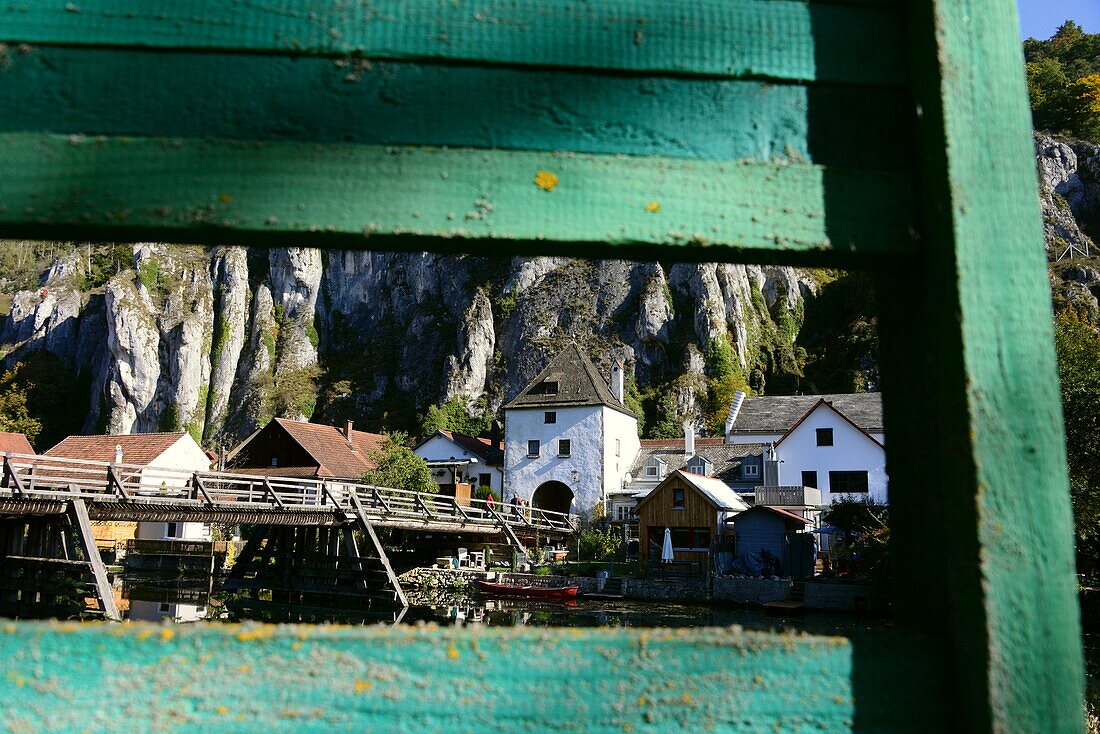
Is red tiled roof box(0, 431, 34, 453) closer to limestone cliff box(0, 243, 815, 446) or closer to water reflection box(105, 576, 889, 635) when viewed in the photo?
water reflection box(105, 576, 889, 635)

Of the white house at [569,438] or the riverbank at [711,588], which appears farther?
the white house at [569,438]

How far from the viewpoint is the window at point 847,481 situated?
121 feet

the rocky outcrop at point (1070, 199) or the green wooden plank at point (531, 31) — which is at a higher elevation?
the rocky outcrop at point (1070, 199)

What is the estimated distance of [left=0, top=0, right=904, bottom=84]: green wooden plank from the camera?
3.48 feet

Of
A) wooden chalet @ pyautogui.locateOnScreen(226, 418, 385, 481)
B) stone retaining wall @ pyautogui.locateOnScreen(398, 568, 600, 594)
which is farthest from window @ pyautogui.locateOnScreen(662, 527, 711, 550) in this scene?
wooden chalet @ pyautogui.locateOnScreen(226, 418, 385, 481)

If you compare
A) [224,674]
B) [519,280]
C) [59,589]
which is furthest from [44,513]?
[519,280]

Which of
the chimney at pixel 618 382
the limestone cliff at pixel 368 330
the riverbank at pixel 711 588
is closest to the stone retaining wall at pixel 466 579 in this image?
the riverbank at pixel 711 588

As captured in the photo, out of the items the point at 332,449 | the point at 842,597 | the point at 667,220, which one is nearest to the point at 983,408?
the point at 667,220

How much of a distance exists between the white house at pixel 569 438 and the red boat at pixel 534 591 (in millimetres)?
16326

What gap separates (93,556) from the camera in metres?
20.1

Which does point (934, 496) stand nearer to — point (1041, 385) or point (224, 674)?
point (1041, 385)

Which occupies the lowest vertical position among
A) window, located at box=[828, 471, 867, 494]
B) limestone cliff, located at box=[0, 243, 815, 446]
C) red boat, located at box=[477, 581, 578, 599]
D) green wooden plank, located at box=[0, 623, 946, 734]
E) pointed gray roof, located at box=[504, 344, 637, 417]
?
red boat, located at box=[477, 581, 578, 599]

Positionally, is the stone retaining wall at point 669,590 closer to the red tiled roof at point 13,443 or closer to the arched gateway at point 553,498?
the arched gateway at point 553,498

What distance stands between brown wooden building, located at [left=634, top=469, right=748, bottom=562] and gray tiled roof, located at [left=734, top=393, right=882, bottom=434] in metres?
12.9
